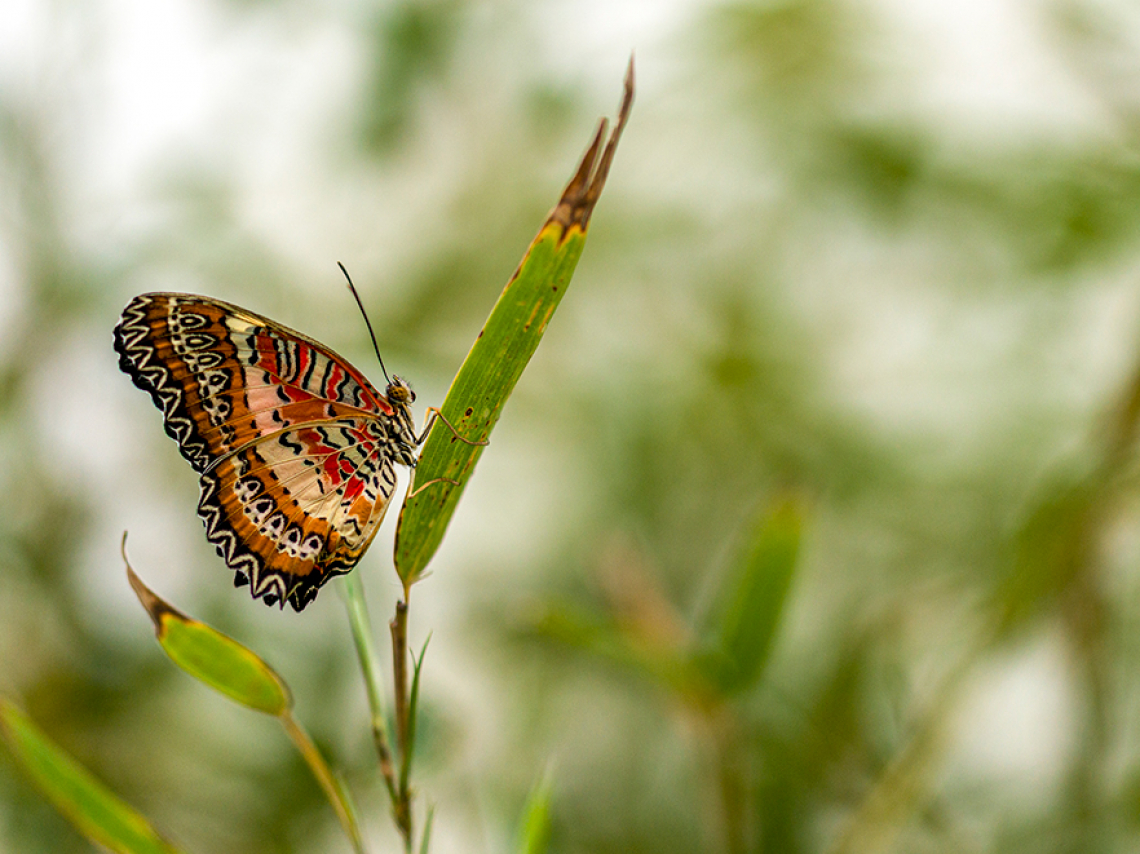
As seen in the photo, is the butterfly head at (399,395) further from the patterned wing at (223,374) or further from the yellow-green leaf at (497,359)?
the yellow-green leaf at (497,359)

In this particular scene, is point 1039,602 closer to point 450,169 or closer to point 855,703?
point 855,703

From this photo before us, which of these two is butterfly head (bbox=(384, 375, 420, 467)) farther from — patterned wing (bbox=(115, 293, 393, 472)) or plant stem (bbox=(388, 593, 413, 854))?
plant stem (bbox=(388, 593, 413, 854))

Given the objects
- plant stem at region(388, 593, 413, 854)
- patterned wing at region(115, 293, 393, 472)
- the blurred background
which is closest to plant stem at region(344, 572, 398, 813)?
plant stem at region(388, 593, 413, 854)

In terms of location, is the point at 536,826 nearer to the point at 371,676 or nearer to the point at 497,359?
the point at 371,676

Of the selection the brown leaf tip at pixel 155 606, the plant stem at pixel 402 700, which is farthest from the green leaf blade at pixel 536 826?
the brown leaf tip at pixel 155 606

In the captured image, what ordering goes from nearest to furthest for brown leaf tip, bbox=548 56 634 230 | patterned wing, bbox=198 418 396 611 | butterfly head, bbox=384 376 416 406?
brown leaf tip, bbox=548 56 634 230 < patterned wing, bbox=198 418 396 611 < butterfly head, bbox=384 376 416 406

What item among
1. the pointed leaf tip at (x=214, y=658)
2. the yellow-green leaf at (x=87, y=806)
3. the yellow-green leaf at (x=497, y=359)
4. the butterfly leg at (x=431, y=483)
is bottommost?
the yellow-green leaf at (x=87, y=806)
